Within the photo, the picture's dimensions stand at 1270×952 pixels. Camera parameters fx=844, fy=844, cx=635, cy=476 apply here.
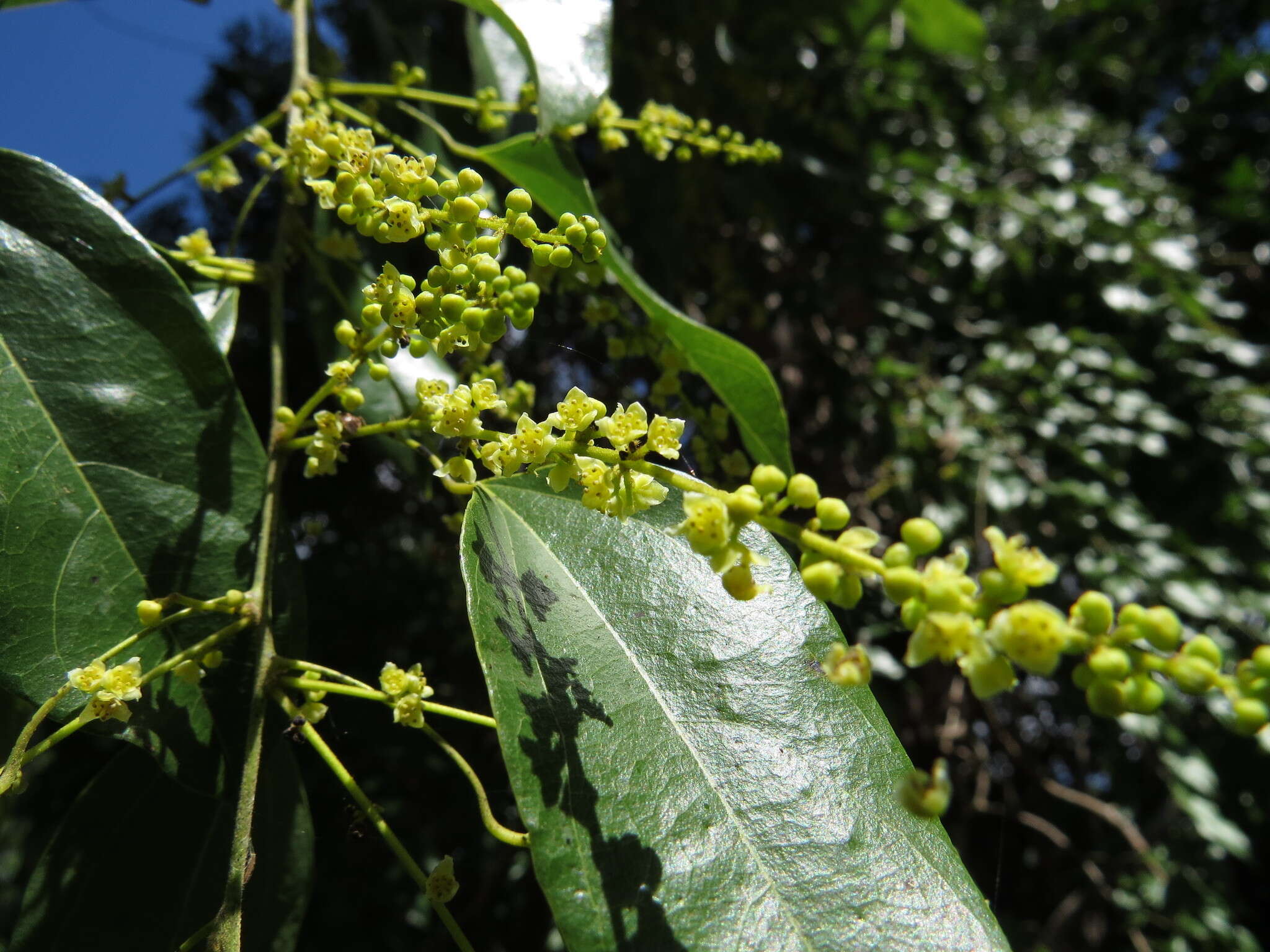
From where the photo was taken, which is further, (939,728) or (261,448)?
(939,728)

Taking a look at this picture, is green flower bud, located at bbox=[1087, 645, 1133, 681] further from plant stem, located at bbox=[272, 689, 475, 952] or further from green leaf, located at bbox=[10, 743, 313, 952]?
green leaf, located at bbox=[10, 743, 313, 952]

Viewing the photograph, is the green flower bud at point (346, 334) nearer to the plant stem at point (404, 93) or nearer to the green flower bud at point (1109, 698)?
the plant stem at point (404, 93)

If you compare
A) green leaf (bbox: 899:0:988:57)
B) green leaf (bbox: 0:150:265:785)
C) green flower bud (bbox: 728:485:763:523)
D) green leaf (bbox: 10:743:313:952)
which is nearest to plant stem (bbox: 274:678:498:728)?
green leaf (bbox: 0:150:265:785)

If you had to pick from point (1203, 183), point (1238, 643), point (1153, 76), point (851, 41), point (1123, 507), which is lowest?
point (1238, 643)

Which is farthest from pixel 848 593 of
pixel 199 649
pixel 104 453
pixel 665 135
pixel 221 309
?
pixel 665 135

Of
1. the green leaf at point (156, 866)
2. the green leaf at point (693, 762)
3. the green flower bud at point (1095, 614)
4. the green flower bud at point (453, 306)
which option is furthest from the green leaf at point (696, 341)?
the green leaf at point (156, 866)

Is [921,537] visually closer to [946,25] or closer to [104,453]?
[104,453]

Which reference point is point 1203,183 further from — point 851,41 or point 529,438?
point 529,438

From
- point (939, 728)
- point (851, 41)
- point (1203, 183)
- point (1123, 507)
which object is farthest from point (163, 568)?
point (1203, 183)
